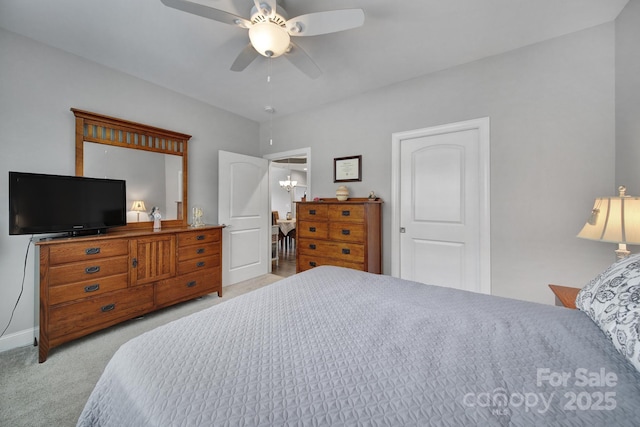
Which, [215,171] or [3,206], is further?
[215,171]

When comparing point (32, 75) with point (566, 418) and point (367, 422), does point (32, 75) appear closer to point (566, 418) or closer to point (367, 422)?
point (367, 422)

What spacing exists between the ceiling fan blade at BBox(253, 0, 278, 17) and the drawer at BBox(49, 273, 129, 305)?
98.4 inches

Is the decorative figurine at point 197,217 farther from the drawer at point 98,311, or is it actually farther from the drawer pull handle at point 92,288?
the drawer pull handle at point 92,288

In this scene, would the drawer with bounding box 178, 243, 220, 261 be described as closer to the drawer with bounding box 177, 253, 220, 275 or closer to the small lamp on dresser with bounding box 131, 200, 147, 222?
the drawer with bounding box 177, 253, 220, 275

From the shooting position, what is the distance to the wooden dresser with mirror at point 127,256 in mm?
1963

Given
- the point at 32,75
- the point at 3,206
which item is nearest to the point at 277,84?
the point at 32,75

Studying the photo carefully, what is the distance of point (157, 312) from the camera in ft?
8.85

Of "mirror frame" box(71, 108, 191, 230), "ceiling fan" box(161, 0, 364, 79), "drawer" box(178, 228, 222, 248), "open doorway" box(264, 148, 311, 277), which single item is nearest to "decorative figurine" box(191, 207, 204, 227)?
"mirror frame" box(71, 108, 191, 230)

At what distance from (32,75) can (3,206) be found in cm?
116

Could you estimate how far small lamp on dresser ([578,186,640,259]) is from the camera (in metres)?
1.34

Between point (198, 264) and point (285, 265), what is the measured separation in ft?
6.93

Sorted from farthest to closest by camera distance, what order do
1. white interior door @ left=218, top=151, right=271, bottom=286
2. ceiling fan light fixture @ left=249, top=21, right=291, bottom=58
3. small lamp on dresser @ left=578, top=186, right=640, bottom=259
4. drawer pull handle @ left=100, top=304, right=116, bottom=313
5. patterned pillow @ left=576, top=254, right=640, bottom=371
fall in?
white interior door @ left=218, top=151, right=271, bottom=286
drawer pull handle @ left=100, top=304, right=116, bottom=313
ceiling fan light fixture @ left=249, top=21, right=291, bottom=58
small lamp on dresser @ left=578, top=186, right=640, bottom=259
patterned pillow @ left=576, top=254, right=640, bottom=371

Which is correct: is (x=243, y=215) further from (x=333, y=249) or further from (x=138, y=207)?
(x=333, y=249)

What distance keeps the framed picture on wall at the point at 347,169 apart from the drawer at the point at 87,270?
2519mm
